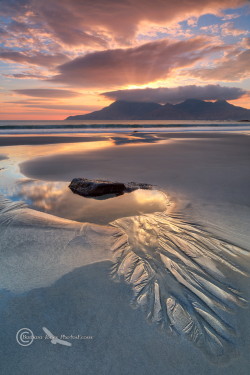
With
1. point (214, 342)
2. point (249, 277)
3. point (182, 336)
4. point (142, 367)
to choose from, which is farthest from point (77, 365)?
point (249, 277)

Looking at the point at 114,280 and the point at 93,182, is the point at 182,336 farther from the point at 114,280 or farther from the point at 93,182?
the point at 93,182

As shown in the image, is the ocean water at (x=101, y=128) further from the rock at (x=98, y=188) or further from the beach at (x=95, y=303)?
the beach at (x=95, y=303)

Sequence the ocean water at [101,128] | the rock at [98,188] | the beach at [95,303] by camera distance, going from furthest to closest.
Answer: the ocean water at [101,128], the rock at [98,188], the beach at [95,303]

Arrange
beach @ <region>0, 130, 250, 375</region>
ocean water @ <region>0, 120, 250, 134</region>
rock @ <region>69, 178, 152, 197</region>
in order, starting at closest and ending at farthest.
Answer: beach @ <region>0, 130, 250, 375</region>, rock @ <region>69, 178, 152, 197</region>, ocean water @ <region>0, 120, 250, 134</region>

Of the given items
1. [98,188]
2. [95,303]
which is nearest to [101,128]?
[98,188]

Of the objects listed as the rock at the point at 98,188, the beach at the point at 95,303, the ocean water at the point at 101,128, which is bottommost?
the ocean water at the point at 101,128

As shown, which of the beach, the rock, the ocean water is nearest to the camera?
the beach

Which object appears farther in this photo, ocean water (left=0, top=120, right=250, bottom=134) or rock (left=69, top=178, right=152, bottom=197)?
ocean water (left=0, top=120, right=250, bottom=134)

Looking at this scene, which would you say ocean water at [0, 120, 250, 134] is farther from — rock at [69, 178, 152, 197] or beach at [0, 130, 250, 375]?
beach at [0, 130, 250, 375]

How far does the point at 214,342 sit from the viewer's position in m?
1.62

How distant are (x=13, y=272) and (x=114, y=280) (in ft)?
3.47

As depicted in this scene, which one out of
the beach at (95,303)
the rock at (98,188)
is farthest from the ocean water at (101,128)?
the beach at (95,303)

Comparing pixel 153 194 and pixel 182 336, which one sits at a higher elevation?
pixel 182 336

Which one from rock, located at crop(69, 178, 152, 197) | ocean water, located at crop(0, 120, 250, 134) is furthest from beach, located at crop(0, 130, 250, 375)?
ocean water, located at crop(0, 120, 250, 134)
